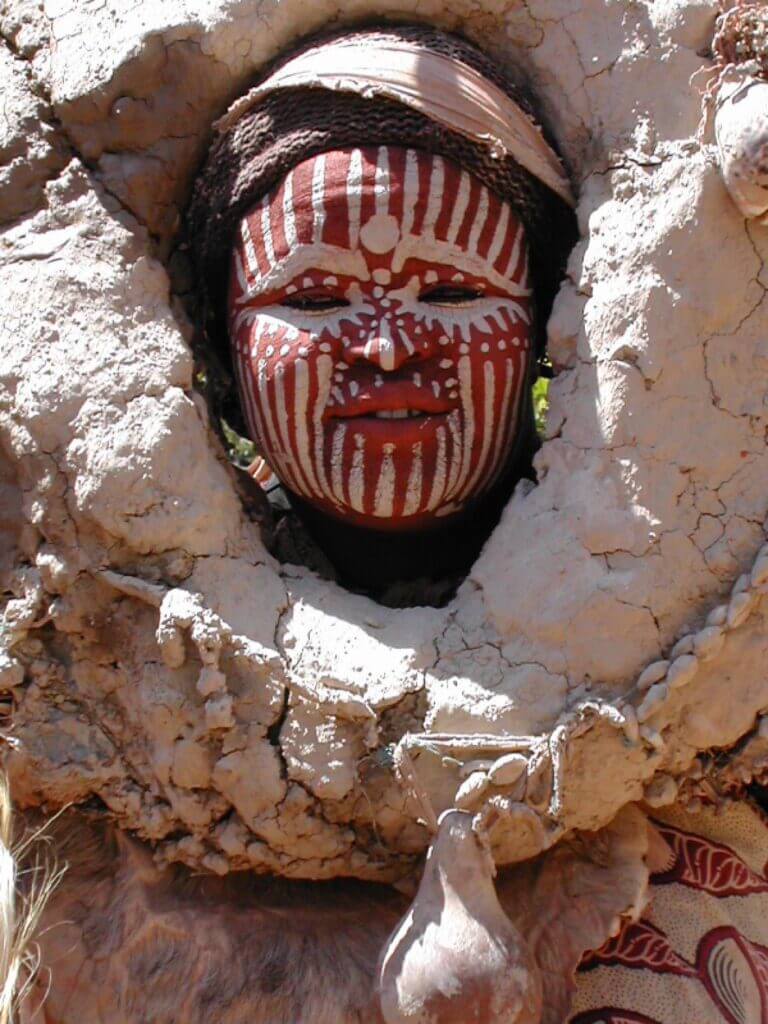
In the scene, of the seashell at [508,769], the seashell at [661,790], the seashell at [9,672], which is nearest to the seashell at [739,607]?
the seashell at [661,790]

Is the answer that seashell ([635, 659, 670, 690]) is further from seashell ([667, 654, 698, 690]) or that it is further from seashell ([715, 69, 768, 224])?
seashell ([715, 69, 768, 224])

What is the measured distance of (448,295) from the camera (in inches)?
109

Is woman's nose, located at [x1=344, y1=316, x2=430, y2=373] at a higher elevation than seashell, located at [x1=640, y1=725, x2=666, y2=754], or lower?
higher

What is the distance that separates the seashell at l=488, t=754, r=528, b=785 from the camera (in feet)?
8.05

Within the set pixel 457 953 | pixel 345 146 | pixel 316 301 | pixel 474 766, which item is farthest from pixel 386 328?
pixel 457 953

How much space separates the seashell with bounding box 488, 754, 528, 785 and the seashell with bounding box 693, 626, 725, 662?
0.32 metres

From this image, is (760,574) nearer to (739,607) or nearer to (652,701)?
(739,607)

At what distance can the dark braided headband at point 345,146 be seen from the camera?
2.74 meters

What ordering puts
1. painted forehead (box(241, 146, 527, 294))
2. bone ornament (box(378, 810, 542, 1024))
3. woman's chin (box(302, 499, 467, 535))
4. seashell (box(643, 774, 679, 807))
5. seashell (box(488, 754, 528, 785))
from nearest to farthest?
bone ornament (box(378, 810, 542, 1024)), seashell (box(488, 754, 528, 785)), seashell (box(643, 774, 679, 807)), painted forehead (box(241, 146, 527, 294)), woman's chin (box(302, 499, 467, 535))

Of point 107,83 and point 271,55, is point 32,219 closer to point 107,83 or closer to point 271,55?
point 107,83

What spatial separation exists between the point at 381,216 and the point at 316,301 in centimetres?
19

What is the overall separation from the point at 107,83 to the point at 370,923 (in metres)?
1.58

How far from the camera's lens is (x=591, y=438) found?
262 cm

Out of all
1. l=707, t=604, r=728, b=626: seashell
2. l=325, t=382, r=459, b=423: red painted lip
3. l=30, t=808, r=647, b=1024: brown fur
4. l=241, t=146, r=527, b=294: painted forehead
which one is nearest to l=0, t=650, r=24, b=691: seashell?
l=30, t=808, r=647, b=1024: brown fur
